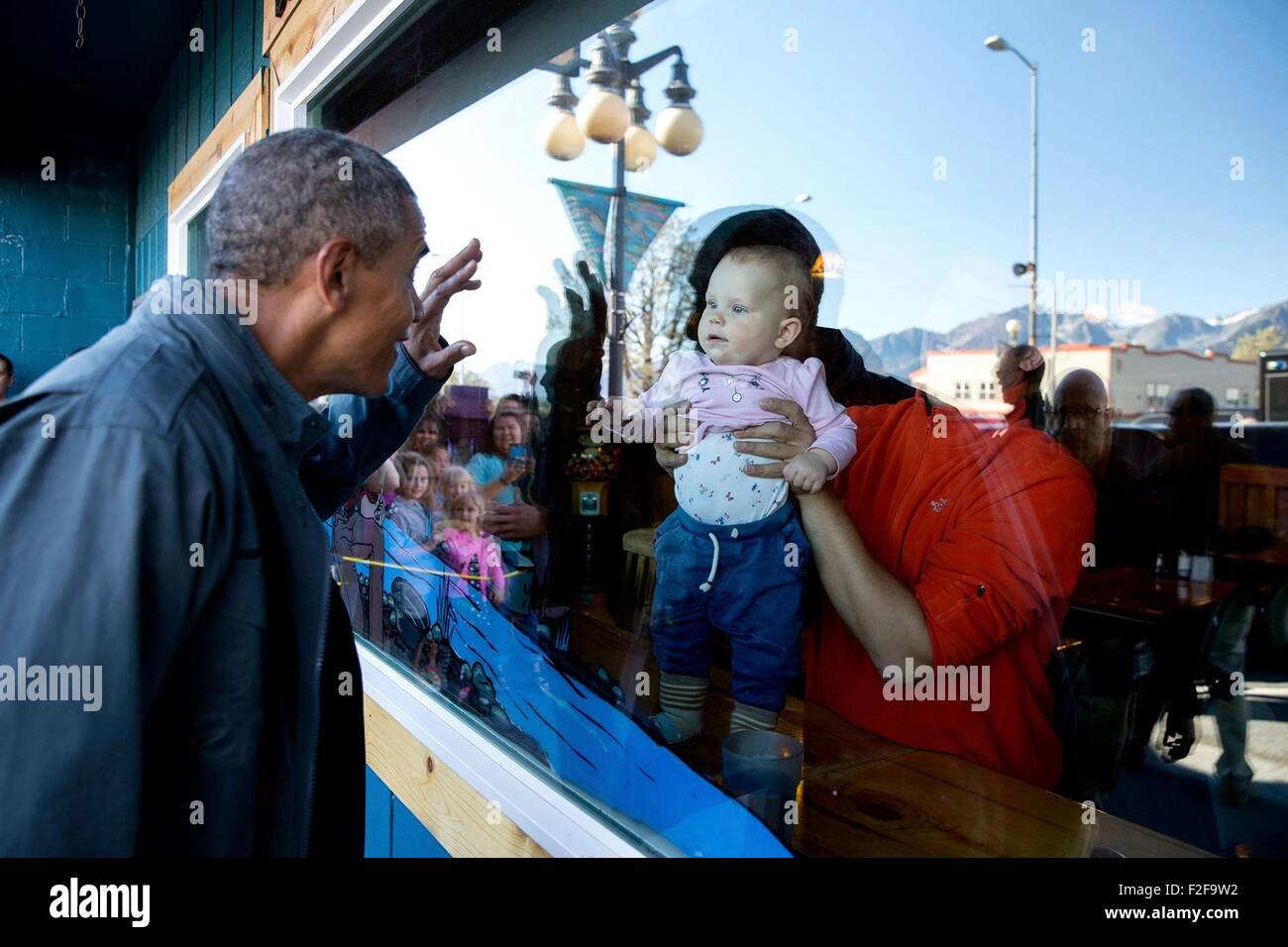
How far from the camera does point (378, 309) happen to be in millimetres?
1286

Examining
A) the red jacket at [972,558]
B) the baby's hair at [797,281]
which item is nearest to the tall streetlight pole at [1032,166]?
the red jacket at [972,558]

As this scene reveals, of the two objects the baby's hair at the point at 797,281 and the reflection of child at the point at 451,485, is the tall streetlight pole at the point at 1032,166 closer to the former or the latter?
the baby's hair at the point at 797,281

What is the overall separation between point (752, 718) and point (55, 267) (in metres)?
3.14

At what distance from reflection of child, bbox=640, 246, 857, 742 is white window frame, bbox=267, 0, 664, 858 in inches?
10.9

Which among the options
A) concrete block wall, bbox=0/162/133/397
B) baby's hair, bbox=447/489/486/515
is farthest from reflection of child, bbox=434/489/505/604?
concrete block wall, bbox=0/162/133/397

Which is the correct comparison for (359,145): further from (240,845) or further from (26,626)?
(240,845)

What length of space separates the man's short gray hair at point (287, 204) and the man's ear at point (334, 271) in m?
0.01

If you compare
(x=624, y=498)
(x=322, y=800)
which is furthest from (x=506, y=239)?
(x=322, y=800)

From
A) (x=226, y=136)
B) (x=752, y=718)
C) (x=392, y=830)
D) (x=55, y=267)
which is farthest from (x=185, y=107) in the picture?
(x=752, y=718)

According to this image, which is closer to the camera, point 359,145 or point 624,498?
point 359,145

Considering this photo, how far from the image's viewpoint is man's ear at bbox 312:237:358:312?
3.92 ft

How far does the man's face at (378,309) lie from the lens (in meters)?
1.26

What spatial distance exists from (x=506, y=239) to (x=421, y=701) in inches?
48.2
